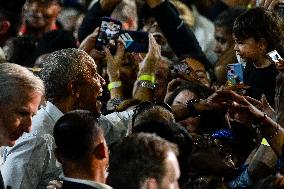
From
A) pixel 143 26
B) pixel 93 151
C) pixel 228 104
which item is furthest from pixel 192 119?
pixel 143 26

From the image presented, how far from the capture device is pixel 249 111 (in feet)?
13.8

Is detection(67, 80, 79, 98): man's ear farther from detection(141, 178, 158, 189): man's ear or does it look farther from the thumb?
detection(141, 178, 158, 189): man's ear

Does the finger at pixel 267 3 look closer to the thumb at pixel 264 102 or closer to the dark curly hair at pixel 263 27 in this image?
the dark curly hair at pixel 263 27

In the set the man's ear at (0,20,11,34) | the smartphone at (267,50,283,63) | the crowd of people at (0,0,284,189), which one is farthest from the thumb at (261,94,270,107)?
the man's ear at (0,20,11,34)

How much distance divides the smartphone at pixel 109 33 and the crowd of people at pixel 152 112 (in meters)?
0.03

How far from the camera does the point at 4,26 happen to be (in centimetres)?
778

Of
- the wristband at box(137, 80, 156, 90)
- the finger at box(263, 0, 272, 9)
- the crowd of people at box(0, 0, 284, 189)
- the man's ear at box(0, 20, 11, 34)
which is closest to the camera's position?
the crowd of people at box(0, 0, 284, 189)

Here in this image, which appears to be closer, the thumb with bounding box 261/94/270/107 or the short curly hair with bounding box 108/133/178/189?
the short curly hair with bounding box 108/133/178/189

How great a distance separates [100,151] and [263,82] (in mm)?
1670

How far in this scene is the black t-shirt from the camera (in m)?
5.09

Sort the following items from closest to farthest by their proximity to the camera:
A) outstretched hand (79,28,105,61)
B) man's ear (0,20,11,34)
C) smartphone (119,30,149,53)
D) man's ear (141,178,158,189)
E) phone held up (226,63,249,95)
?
man's ear (141,178,158,189)
phone held up (226,63,249,95)
smartphone (119,30,149,53)
outstretched hand (79,28,105,61)
man's ear (0,20,11,34)

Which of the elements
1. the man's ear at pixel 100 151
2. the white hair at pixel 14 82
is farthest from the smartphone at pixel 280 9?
the man's ear at pixel 100 151

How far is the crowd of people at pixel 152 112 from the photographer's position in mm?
3689

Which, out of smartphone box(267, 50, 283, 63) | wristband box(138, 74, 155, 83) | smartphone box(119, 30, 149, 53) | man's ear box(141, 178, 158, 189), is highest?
man's ear box(141, 178, 158, 189)
